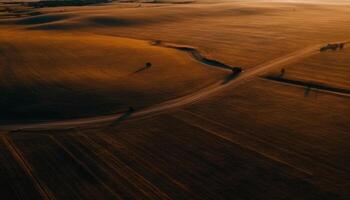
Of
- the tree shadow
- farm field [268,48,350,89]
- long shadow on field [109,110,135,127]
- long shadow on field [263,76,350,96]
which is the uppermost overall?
farm field [268,48,350,89]

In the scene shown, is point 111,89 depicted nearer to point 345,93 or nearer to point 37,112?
point 37,112

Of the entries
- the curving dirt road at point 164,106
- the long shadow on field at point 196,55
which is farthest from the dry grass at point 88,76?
the long shadow on field at point 196,55

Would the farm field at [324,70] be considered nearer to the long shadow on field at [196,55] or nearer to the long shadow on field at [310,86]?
the long shadow on field at [310,86]

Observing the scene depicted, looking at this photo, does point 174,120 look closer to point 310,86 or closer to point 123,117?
point 123,117

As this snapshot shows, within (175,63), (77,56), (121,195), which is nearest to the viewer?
(121,195)

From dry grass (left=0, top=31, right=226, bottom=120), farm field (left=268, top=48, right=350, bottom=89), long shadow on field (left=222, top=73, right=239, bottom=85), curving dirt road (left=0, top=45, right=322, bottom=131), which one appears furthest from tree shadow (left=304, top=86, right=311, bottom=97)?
dry grass (left=0, top=31, right=226, bottom=120)

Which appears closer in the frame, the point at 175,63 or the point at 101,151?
the point at 101,151

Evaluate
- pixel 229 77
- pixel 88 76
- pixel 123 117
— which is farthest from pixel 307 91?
pixel 88 76

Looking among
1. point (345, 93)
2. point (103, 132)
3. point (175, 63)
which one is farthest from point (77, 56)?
point (345, 93)

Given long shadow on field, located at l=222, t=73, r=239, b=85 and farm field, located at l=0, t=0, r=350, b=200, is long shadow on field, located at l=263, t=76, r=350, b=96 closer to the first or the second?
farm field, located at l=0, t=0, r=350, b=200
